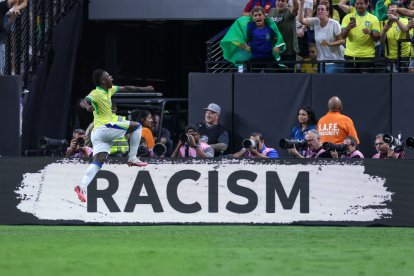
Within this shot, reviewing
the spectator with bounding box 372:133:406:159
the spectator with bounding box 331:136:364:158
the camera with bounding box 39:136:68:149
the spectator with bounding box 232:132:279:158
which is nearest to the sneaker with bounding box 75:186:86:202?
the camera with bounding box 39:136:68:149

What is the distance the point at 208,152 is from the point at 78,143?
204 cm

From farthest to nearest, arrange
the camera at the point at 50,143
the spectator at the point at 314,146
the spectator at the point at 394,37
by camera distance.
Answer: the spectator at the point at 394,37 → the spectator at the point at 314,146 → the camera at the point at 50,143

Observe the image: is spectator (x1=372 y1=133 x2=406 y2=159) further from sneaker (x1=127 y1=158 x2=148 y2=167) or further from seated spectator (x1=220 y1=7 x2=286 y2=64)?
sneaker (x1=127 y1=158 x2=148 y2=167)

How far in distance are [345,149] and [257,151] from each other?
4.72 ft

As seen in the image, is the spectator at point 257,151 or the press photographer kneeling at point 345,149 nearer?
the press photographer kneeling at point 345,149

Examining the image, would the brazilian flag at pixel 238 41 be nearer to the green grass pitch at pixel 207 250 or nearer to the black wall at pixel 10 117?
the black wall at pixel 10 117

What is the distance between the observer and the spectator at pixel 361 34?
2031 cm

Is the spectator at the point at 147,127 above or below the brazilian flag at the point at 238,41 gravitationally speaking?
below

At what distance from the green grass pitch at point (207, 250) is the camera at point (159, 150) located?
1.54m

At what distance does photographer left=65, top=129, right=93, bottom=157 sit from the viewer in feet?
59.9

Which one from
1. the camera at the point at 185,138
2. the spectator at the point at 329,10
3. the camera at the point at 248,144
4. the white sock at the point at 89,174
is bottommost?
the white sock at the point at 89,174

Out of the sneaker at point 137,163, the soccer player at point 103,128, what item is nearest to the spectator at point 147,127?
the sneaker at point 137,163

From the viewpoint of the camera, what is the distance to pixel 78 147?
18281 mm

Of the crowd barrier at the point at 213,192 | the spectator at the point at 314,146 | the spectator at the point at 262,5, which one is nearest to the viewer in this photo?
the crowd barrier at the point at 213,192
